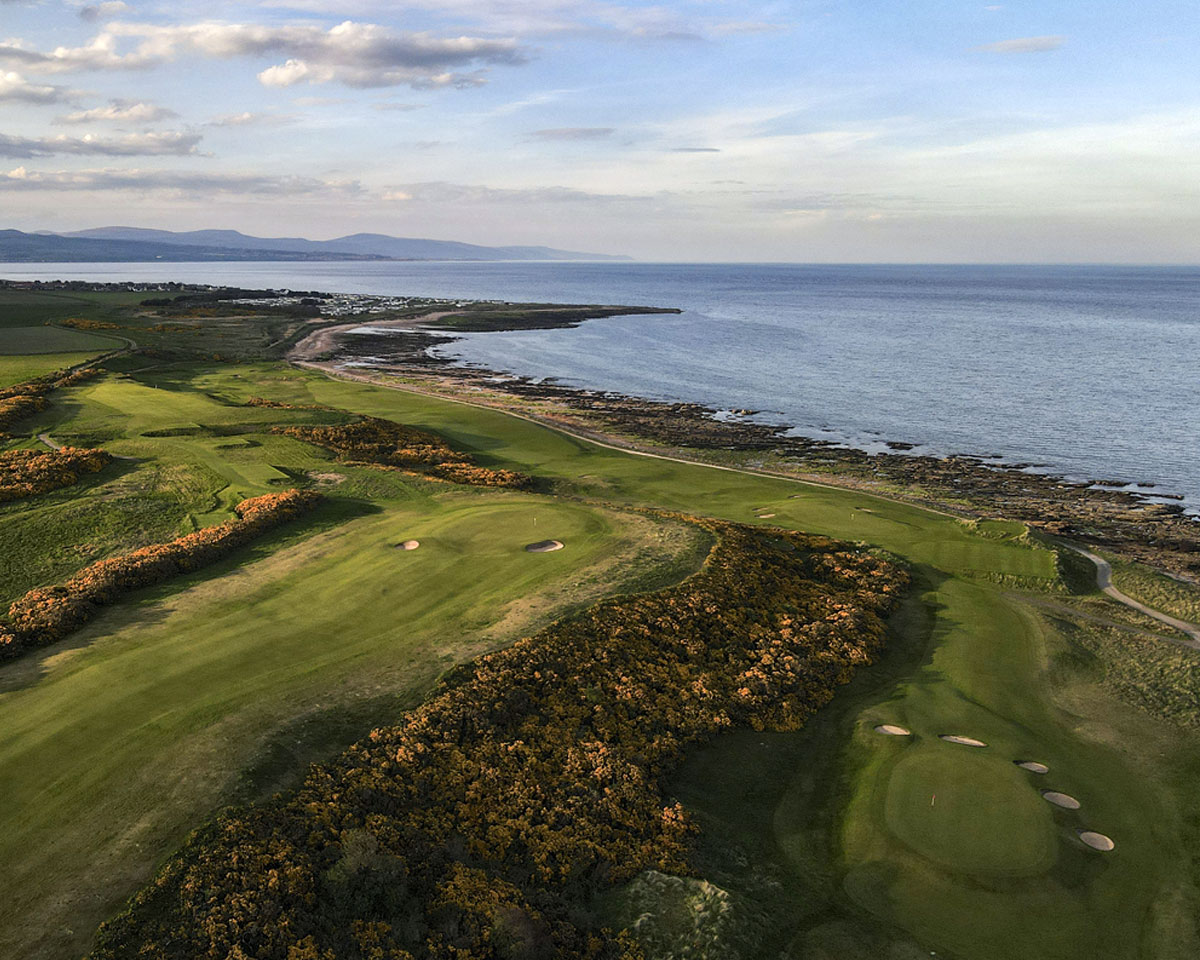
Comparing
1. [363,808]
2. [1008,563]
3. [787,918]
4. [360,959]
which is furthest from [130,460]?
[1008,563]

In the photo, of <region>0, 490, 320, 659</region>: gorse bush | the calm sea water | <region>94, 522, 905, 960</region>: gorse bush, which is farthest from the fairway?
the calm sea water

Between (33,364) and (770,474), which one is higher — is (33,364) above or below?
above

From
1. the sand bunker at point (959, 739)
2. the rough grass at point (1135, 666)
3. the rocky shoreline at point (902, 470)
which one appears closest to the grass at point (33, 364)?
the rocky shoreline at point (902, 470)

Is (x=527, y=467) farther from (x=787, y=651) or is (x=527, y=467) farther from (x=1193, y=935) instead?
(x=1193, y=935)

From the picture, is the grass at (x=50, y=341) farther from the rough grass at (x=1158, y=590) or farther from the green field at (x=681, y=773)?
the rough grass at (x=1158, y=590)

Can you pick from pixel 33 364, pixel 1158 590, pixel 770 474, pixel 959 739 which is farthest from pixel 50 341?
pixel 1158 590

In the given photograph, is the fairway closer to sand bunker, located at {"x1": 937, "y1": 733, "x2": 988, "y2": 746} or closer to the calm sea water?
sand bunker, located at {"x1": 937, "y1": 733, "x2": 988, "y2": 746}

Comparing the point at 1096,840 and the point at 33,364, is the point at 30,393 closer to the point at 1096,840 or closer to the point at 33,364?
the point at 33,364
